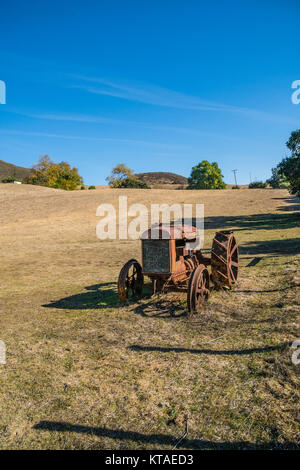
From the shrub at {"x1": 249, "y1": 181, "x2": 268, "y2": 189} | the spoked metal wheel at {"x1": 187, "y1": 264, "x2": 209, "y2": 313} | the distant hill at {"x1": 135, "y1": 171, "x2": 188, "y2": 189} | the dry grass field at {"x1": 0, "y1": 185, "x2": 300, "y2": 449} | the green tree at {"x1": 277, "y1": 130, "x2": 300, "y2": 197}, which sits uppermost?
the distant hill at {"x1": 135, "y1": 171, "x2": 188, "y2": 189}

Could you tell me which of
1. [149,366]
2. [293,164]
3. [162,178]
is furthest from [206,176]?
[149,366]

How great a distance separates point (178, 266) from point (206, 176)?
75673 millimetres

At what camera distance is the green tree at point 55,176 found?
3211 inches

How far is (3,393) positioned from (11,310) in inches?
159

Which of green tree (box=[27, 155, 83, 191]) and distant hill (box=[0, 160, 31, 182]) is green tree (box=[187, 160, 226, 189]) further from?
distant hill (box=[0, 160, 31, 182])

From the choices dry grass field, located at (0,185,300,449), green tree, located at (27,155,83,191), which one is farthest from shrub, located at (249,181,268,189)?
dry grass field, located at (0,185,300,449)

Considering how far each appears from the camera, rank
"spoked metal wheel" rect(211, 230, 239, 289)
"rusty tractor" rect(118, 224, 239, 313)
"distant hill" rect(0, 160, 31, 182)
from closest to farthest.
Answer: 1. "rusty tractor" rect(118, 224, 239, 313)
2. "spoked metal wheel" rect(211, 230, 239, 289)
3. "distant hill" rect(0, 160, 31, 182)

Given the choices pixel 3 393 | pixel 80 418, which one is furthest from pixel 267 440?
pixel 3 393

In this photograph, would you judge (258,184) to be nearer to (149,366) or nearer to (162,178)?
(162,178)

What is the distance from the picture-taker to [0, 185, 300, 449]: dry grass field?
3.61 meters

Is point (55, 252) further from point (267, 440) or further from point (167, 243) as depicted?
point (267, 440)

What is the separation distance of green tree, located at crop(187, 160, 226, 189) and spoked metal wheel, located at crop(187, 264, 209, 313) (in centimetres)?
7528
